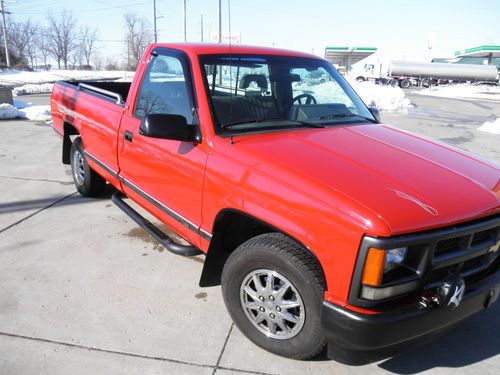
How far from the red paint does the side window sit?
140 mm

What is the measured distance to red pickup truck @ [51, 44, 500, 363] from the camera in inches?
77.4

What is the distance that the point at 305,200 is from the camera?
6.88 ft

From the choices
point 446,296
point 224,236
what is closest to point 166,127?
point 224,236

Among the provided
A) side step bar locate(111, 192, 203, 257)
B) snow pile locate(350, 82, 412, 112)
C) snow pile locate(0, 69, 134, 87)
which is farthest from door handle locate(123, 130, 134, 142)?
snow pile locate(0, 69, 134, 87)

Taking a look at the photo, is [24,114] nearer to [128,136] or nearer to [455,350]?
[128,136]

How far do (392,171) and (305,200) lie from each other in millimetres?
603

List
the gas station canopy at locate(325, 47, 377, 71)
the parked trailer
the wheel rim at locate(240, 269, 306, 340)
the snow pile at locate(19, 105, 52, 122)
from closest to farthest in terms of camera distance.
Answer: the wheel rim at locate(240, 269, 306, 340), the snow pile at locate(19, 105, 52, 122), the parked trailer, the gas station canopy at locate(325, 47, 377, 71)

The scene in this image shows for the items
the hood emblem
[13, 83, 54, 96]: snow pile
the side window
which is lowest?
[13, 83, 54, 96]: snow pile

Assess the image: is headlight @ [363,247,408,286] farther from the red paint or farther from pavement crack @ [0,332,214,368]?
pavement crack @ [0,332,214,368]

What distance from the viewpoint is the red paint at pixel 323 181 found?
1970 millimetres

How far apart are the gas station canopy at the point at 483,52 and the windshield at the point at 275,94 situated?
243ft

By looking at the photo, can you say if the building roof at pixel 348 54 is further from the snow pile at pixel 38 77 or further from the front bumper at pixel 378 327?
the front bumper at pixel 378 327

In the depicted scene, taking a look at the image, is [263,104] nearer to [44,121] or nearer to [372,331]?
[372,331]

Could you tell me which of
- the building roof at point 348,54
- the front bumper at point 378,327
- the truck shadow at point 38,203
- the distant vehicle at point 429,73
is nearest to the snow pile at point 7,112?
the truck shadow at point 38,203
